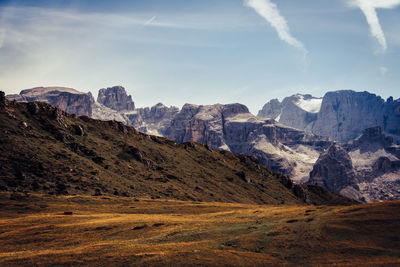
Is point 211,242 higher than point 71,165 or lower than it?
lower

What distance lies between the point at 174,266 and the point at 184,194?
130m

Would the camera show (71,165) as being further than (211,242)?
Yes

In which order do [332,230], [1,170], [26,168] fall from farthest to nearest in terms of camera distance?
[26,168], [1,170], [332,230]

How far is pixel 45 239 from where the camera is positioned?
198 feet

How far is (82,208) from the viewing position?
Answer: 10669 centimetres

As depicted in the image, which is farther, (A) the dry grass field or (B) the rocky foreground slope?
(B) the rocky foreground slope

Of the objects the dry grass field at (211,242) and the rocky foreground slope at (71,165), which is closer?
the dry grass field at (211,242)

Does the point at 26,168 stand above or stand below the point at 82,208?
above

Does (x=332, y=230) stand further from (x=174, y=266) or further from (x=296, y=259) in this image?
(x=174, y=266)

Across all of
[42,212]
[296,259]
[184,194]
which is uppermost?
[296,259]

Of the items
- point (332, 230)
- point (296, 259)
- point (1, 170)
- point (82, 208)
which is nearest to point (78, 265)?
point (296, 259)

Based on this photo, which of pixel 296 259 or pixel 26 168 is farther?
pixel 26 168

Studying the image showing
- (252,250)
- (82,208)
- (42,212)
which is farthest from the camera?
(82,208)

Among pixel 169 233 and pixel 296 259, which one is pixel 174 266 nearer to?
pixel 296 259
